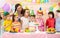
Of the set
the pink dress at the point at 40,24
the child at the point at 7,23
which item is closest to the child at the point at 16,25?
the child at the point at 7,23

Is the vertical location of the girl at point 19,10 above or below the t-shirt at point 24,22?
above

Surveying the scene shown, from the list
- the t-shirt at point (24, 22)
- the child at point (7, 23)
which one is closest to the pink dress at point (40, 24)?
the t-shirt at point (24, 22)

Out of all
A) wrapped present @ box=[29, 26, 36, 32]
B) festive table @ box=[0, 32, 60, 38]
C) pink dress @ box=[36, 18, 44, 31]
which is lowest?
festive table @ box=[0, 32, 60, 38]

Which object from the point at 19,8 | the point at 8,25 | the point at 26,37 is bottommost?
the point at 26,37

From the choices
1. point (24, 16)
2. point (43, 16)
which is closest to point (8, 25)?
point (24, 16)

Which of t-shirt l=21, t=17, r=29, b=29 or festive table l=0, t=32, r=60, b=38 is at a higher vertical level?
t-shirt l=21, t=17, r=29, b=29

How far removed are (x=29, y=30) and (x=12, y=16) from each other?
0.72 feet

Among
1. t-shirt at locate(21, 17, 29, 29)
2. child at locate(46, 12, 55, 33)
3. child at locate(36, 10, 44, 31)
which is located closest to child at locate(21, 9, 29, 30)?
t-shirt at locate(21, 17, 29, 29)

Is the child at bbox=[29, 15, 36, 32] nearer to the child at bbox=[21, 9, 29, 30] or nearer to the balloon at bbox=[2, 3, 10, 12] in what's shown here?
the child at bbox=[21, 9, 29, 30]

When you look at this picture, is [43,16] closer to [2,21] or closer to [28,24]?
A: [28,24]

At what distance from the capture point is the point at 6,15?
4.30 feet

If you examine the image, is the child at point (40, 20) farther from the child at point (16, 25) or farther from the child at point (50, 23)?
the child at point (16, 25)

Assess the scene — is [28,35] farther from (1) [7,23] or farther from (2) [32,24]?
(1) [7,23]

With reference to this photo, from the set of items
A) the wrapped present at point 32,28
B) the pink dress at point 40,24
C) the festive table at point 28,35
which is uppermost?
the pink dress at point 40,24
